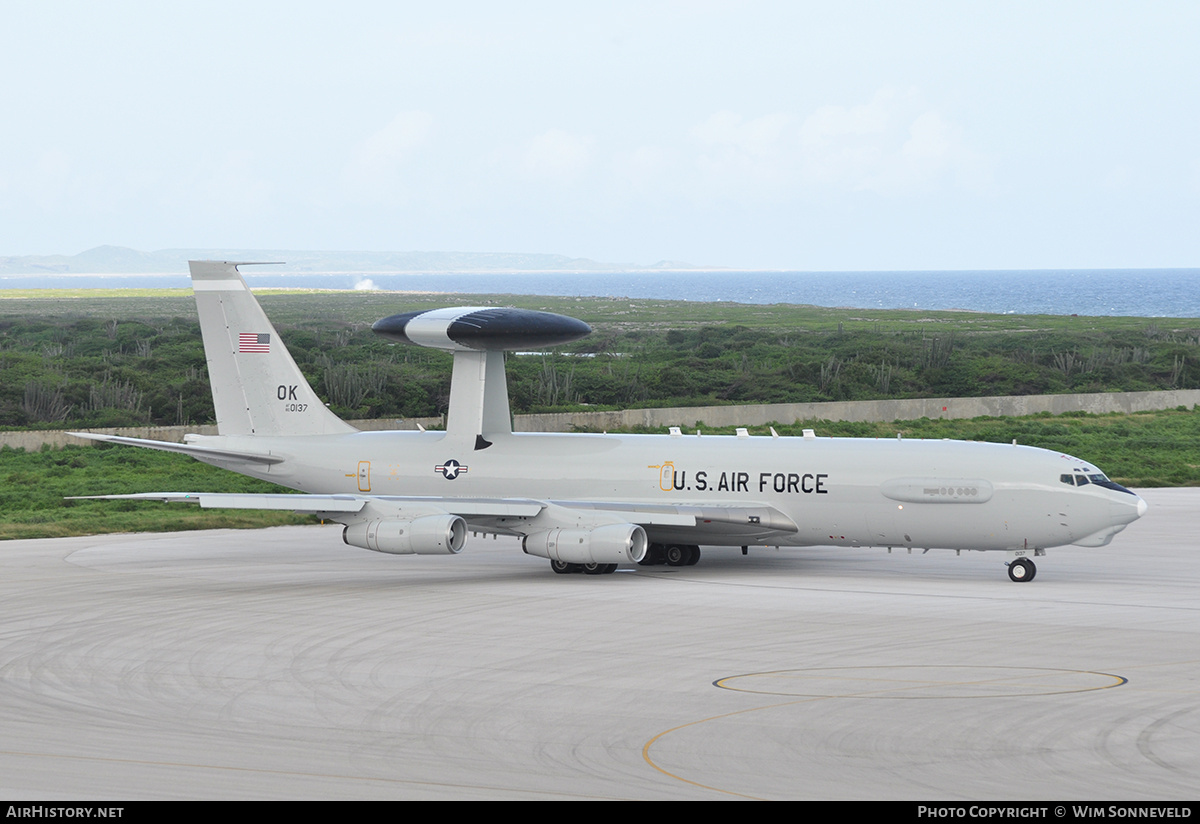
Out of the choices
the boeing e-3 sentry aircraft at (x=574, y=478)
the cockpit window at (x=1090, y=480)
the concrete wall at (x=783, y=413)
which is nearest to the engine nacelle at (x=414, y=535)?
the boeing e-3 sentry aircraft at (x=574, y=478)

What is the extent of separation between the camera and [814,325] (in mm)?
188250

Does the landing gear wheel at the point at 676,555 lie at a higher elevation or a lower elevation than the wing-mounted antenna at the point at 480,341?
lower

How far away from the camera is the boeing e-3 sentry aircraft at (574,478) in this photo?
35125mm

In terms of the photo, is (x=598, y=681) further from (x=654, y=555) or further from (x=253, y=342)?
(x=253, y=342)

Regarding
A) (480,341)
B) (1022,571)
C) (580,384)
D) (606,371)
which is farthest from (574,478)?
(606,371)

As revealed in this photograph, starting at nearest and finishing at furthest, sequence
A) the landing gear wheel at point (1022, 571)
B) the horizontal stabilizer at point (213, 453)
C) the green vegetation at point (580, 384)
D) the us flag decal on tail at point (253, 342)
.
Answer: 1. the landing gear wheel at point (1022, 571)
2. the horizontal stabilizer at point (213, 453)
3. the us flag decal on tail at point (253, 342)
4. the green vegetation at point (580, 384)

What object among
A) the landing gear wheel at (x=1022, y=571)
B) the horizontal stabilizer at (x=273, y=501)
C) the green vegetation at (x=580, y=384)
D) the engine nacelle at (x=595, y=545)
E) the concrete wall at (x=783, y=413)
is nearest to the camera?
the horizontal stabilizer at (x=273, y=501)

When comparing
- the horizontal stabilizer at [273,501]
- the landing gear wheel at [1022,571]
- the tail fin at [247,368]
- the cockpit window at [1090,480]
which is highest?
the tail fin at [247,368]

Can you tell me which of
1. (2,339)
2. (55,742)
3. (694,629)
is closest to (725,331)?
(2,339)

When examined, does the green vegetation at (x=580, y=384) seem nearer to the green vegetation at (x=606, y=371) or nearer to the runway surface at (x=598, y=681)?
the green vegetation at (x=606, y=371)

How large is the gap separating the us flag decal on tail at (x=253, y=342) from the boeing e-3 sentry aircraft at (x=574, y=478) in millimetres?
45

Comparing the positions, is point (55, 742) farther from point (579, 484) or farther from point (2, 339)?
point (2, 339)

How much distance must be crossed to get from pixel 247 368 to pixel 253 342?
0.86m
